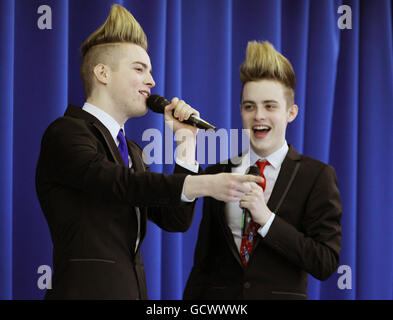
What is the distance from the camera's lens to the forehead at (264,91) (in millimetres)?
1527

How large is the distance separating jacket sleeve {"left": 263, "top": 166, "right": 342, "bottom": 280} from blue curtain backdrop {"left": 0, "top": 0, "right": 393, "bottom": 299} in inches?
29.0

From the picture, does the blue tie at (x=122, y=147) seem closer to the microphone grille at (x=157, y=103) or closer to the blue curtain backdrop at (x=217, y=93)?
the microphone grille at (x=157, y=103)

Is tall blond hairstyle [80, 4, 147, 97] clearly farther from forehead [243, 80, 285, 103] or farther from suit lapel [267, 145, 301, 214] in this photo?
suit lapel [267, 145, 301, 214]

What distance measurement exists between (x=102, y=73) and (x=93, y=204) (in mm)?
369

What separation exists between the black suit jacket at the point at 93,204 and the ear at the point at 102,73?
0.49ft

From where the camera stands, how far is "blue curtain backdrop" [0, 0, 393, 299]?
6.01 feet

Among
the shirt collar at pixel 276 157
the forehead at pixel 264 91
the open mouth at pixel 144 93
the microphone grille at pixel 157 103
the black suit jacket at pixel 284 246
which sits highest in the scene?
the forehead at pixel 264 91

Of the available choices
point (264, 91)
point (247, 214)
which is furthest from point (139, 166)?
point (264, 91)

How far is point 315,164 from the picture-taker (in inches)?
58.7

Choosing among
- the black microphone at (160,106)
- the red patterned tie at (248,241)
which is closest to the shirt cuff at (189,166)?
the black microphone at (160,106)

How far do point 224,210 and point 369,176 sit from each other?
1.17m

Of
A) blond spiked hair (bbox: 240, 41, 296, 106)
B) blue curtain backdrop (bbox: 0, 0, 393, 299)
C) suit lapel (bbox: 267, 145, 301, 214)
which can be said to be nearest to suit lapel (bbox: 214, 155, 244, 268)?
suit lapel (bbox: 267, 145, 301, 214)
